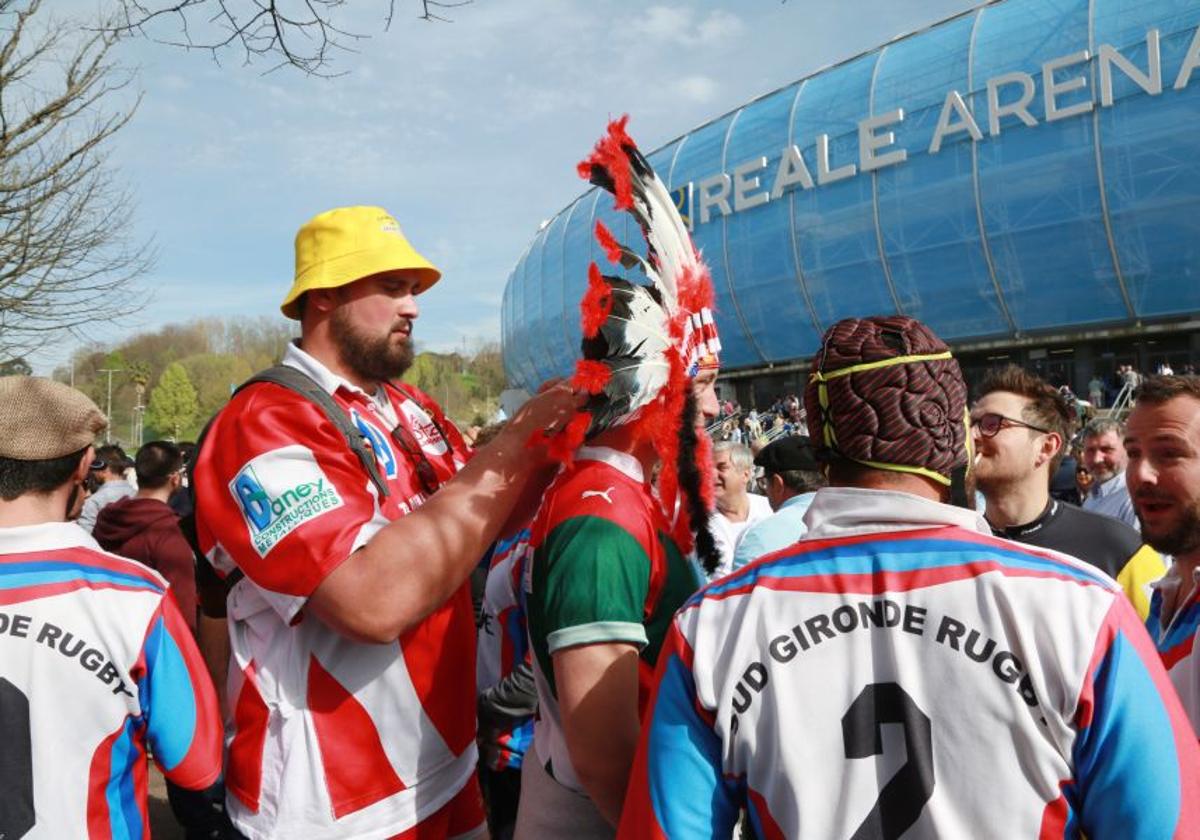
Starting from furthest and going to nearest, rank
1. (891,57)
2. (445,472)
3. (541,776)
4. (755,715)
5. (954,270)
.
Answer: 1. (891,57)
2. (954,270)
3. (445,472)
4. (541,776)
5. (755,715)

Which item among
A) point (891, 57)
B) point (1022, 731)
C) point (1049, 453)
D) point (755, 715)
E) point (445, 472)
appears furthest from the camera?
point (891, 57)

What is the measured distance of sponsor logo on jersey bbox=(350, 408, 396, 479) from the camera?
2.29 m

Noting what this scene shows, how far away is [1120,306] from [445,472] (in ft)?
77.2

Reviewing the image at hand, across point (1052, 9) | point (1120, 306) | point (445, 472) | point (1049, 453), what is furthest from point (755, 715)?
point (1052, 9)

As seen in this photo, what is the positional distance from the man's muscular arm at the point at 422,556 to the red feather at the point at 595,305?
→ 33 cm

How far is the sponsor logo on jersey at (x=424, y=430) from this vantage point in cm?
262

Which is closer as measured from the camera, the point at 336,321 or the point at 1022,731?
the point at 1022,731

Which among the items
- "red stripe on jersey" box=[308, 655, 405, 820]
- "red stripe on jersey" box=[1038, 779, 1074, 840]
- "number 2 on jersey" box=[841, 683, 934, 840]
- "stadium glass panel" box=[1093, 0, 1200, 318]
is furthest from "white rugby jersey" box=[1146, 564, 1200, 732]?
"stadium glass panel" box=[1093, 0, 1200, 318]

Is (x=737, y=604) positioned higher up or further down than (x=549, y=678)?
higher up

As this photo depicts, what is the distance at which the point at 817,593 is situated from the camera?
1519 millimetres

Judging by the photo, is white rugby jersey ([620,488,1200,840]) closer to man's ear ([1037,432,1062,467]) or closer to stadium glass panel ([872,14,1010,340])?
man's ear ([1037,432,1062,467])

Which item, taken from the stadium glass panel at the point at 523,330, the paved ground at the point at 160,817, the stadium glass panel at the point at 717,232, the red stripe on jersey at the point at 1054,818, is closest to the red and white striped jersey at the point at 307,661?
the red stripe on jersey at the point at 1054,818

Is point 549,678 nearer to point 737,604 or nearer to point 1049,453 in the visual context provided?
point 737,604

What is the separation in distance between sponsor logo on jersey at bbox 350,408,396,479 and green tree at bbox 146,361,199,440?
286 feet
